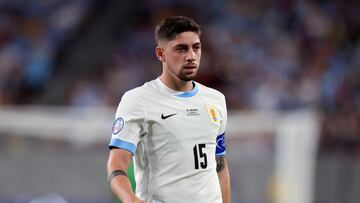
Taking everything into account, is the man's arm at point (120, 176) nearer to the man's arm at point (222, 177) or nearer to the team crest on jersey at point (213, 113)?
the team crest on jersey at point (213, 113)

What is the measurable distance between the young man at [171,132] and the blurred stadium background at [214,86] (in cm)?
577

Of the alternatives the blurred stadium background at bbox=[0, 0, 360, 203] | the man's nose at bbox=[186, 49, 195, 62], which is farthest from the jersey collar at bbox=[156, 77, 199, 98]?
the blurred stadium background at bbox=[0, 0, 360, 203]

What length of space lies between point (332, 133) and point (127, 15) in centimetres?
406

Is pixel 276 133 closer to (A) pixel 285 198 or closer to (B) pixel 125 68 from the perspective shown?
(A) pixel 285 198

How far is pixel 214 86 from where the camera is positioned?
13.7 meters

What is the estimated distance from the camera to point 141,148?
5.36 meters

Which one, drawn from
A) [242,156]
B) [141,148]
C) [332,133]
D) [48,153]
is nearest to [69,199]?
[48,153]

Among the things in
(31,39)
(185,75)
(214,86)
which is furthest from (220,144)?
(31,39)

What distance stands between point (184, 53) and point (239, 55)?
9.24 metres

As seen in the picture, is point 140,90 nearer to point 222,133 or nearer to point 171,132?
point 171,132

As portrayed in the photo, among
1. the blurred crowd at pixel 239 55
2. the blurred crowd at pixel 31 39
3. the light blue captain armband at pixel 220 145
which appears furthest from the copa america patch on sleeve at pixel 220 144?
the blurred crowd at pixel 31 39

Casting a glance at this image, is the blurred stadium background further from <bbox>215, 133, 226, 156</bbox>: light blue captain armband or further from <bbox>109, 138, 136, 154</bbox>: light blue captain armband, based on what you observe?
<bbox>109, 138, 136, 154</bbox>: light blue captain armband

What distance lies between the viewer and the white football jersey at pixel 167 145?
17.4ft

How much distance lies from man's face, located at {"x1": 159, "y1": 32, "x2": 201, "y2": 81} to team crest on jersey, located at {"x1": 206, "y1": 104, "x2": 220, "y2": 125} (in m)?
0.28
